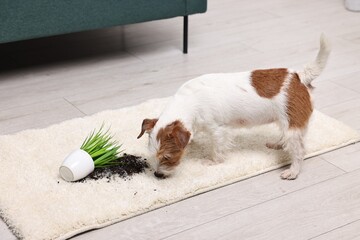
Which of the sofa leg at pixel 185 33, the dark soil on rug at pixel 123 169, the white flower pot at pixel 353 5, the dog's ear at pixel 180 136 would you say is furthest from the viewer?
the white flower pot at pixel 353 5

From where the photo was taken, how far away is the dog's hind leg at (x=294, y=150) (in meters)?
2.06

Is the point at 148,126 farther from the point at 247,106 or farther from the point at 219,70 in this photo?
the point at 219,70

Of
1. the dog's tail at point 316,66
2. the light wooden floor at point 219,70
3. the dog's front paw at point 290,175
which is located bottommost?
the light wooden floor at point 219,70

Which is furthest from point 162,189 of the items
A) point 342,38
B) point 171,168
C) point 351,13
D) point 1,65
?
point 351,13

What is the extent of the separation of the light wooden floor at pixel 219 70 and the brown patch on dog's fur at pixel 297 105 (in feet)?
0.64

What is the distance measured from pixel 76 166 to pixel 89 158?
0.06 meters

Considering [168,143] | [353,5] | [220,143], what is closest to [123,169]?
[168,143]

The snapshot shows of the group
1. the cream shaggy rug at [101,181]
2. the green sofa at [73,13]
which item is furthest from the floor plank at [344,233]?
the green sofa at [73,13]

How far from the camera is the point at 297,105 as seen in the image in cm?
204

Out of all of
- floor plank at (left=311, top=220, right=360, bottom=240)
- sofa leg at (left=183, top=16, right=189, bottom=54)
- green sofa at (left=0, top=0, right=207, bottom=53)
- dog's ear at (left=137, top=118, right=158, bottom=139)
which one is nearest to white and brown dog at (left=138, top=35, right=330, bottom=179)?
dog's ear at (left=137, top=118, right=158, bottom=139)

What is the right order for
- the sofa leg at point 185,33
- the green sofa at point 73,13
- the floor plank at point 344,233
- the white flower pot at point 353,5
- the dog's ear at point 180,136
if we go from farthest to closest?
the white flower pot at point 353,5, the sofa leg at point 185,33, the green sofa at point 73,13, the dog's ear at point 180,136, the floor plank at point 344,233

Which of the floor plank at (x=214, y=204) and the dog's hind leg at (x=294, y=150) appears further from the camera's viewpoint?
the dog's hind leg at (x=294, y=150)

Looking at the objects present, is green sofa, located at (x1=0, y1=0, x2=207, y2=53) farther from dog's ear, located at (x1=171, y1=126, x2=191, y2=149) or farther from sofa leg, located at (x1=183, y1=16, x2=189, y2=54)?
dog's ear, located at (x1=171, y1=126, x2=191, y2=149)

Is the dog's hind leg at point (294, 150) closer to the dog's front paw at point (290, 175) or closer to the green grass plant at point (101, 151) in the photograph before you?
the dog's front paw at point (290, 175)
